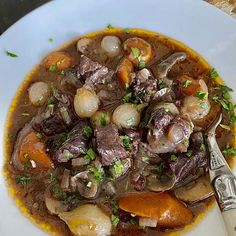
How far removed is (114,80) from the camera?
3.95 m

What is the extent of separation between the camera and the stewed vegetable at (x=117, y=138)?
3.46m

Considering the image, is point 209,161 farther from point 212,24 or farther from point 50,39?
point 50,39

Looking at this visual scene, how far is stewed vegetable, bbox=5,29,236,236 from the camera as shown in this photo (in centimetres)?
346

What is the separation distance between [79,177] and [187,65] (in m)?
1.25

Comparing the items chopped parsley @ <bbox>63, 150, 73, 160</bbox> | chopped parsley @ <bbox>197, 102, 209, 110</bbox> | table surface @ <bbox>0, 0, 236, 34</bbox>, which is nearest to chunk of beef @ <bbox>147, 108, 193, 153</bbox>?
chopped parsley @ <bbox>197, 102, 209, 110</bbox>

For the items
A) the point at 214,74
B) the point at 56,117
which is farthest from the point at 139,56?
the point at 56,117

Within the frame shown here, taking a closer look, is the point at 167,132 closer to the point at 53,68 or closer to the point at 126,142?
the point at 126,142

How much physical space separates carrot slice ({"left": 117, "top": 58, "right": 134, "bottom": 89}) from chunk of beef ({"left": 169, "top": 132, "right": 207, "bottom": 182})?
0.70 m

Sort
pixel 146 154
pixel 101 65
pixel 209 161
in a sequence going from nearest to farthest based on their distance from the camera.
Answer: pixel 209 161
pixel 146 154
pixel 101 65

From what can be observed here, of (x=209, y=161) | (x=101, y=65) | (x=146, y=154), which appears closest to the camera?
(x=209, y=161)

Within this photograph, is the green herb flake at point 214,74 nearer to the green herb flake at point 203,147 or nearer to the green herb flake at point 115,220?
the green herb flake at point 203,147

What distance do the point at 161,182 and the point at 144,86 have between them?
0.71 m

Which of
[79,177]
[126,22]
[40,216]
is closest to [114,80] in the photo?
[126,22]

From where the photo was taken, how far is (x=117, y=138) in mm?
3578
